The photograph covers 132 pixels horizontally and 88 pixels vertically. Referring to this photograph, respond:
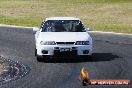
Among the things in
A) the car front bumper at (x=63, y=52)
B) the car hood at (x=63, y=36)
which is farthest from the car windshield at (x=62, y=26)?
the car front bumper at (x=63, y=52)

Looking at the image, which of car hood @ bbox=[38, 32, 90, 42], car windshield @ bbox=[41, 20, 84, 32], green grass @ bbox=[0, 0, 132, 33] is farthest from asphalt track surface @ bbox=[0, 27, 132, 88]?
green grass @ bbox=[0, 0, 132, 33]

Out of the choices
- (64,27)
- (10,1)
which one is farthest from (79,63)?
(10,1)

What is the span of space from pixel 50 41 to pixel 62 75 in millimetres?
2652

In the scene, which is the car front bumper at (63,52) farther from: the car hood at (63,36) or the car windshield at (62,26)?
the car windshield at (62,26)

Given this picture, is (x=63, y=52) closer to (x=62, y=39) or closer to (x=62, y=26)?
(x=62, y=39)

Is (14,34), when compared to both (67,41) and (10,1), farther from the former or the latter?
(10,1)

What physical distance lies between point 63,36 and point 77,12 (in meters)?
28.3

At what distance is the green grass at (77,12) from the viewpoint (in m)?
37.0

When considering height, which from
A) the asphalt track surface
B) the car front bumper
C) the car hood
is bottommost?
the asphalt track surface

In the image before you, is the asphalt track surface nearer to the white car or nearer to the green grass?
the white car

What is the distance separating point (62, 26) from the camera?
20062 mm

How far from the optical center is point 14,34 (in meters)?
29.5

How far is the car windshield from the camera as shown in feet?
65.4

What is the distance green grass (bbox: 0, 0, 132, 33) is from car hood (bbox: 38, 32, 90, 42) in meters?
12.5
